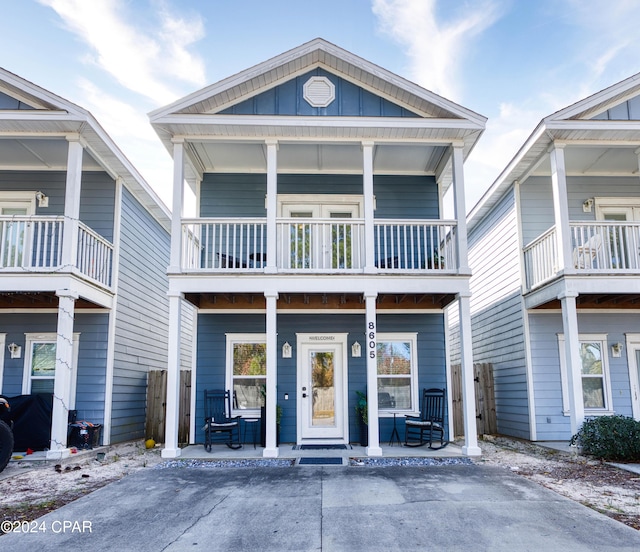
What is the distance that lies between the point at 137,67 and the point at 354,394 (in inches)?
317

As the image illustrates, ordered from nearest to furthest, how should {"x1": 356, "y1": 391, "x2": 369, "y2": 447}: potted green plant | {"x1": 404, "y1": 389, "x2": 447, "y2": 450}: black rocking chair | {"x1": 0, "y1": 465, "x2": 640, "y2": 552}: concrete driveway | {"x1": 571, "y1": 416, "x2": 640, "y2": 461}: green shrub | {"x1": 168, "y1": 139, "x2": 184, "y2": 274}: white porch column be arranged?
{"x1": 0, "y1": 465, "x2": 640, "y2": 552}: concrete driveway
{"x1": 571, "y1": 416, "x2": 640, "y2": 461}: green shrub
{"x1": 168, "y1": 139, "x2": 184, "y2": 274}: white porch column
{"x1": 404, "y1": 389, "x2": 447, "y2": 450}: black rocking chair
{"x1": 356, "y1": 391, "x2": 369, "y2": 447}: potted green plant

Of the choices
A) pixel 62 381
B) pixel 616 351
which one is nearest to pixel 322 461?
pixel 62 381

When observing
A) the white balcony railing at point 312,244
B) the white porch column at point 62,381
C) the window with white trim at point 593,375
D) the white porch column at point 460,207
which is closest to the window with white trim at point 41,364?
the white porch column at point 62,381

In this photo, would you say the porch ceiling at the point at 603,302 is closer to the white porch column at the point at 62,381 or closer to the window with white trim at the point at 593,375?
the window with white trim at the point at 593,375

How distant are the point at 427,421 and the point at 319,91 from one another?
5.99 metres

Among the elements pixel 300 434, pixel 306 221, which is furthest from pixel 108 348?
pixel 306 221

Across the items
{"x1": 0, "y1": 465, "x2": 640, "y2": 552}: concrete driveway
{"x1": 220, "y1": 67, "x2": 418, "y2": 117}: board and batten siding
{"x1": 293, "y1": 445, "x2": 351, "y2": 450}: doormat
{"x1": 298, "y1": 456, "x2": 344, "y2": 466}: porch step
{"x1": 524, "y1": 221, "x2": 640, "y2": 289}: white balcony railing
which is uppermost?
{"x1": 220, "y1": 67, "x2": 418, "y2": 117}: board and batten siding

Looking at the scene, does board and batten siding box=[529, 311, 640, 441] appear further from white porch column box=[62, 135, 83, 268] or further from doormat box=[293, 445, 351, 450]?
white porch column box=[62, 135, 83, 268]

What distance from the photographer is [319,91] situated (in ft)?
29.8

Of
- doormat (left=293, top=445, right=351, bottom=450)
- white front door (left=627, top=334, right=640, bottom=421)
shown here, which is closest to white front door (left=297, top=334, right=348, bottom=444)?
doormat (left=293, top=445, right=351, bottom=450)

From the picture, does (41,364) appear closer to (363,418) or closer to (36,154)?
(36,154)

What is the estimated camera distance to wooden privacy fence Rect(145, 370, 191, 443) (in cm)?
1027

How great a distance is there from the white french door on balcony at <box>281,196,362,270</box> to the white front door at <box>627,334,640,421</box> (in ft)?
19.4

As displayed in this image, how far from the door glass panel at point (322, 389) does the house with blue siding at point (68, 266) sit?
12.8 feet
